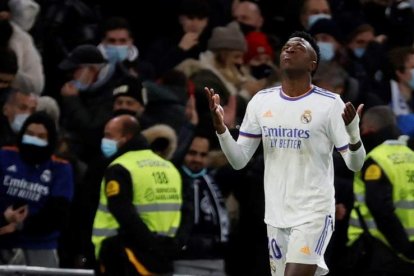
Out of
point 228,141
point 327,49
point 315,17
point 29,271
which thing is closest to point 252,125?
point 228,141

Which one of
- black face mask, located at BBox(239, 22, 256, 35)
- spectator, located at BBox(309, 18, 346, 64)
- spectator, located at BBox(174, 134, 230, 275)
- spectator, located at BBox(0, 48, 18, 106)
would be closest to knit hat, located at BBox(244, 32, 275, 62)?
black face mask, located at BBox(239, 22, 256, 35)

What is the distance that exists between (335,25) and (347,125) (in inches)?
252

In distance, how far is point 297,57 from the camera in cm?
998

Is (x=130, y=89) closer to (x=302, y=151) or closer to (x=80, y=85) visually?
(x=80, y=85)

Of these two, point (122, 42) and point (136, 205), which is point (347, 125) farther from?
point (122, 42)

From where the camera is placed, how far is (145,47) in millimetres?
16125

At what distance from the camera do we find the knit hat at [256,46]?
1606 centimetres

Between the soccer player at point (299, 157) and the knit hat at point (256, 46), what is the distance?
5937 millimetres

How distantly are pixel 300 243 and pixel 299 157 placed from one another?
56cm

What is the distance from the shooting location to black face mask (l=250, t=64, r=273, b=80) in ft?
52.0

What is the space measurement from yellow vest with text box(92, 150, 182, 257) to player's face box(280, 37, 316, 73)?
2248mm

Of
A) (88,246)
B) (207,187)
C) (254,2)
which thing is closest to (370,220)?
(207,187)

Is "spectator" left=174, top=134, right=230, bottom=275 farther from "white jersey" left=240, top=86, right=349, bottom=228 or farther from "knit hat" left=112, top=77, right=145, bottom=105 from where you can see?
"white jersey" left=240, top=86, right=349, bottom=228

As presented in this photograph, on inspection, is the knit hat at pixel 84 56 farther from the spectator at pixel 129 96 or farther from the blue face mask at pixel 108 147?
the blue face mask at pixel 108 147
